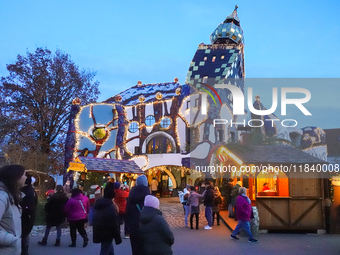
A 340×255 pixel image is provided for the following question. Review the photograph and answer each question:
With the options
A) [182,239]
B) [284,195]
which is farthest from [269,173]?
[182,239]

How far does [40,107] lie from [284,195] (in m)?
21.6

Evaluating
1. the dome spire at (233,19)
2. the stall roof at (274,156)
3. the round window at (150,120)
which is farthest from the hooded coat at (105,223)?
the dome spire at (233,19)

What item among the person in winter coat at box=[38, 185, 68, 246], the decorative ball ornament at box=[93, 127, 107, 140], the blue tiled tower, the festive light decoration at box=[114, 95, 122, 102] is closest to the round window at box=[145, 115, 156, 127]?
the festive light decoration at box=[114, 95, 122, 102]

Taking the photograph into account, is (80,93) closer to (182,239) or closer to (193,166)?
(193,166)

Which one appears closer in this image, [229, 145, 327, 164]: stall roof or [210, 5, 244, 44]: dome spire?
[229, 145, 327, 164]: stall roof

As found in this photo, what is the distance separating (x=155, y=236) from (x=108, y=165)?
39.9ft

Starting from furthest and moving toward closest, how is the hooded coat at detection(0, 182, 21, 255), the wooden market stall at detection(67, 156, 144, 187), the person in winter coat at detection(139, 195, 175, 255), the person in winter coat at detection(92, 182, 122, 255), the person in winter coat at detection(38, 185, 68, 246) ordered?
the wooden market stall at detection(67, 156, 144, 187), the person in winter coat at detection(38, 185, 68, 246), the person in winter coat at detection(92, 182, 122, 255), the person in winter coat at detection(139, 195, 175, 255), the hooded coat at detection(0, 182, 21, 255)

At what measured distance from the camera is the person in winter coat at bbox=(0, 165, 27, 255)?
296 cm

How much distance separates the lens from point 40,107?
89.0 feet

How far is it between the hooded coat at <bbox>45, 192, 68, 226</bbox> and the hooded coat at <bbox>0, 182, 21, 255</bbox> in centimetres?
547

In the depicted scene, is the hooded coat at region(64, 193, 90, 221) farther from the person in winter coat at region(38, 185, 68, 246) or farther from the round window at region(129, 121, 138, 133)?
the round window at region(129, 121, 138, 133)

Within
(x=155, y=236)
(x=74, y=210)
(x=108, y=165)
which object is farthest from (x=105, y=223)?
(x=108, y=165)

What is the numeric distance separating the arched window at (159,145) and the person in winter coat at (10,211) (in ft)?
86.5

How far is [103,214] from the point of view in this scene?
5578 millimetres
